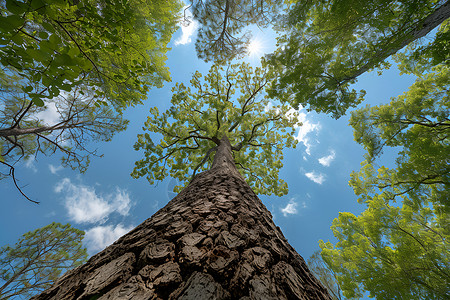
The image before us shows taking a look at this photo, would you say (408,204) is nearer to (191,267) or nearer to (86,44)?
(191,267)

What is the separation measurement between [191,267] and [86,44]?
3472 mm

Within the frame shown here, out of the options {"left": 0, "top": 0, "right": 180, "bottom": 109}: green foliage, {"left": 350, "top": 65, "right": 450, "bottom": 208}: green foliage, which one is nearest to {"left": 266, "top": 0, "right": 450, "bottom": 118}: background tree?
{"left": 350, "top": 65, "right": 450, "bottom": 208}: green foliage

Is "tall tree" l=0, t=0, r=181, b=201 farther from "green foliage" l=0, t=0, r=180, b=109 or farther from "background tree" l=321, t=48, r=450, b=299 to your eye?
"background tree" l=321, t=48, r=450, b=299

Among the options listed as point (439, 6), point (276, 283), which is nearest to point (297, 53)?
point (439, 6)

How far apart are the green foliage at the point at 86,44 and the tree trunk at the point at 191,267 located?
1227mm

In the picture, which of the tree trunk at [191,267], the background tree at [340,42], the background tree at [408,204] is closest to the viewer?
the tree trunk at [191,267]

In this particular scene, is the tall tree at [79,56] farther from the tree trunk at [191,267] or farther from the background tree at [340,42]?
the background tree at [340,42]

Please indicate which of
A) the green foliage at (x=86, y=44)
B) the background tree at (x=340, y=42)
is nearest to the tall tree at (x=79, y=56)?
the green foliage at (x=86, y=44)

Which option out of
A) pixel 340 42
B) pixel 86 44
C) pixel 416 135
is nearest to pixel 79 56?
pixel 86 44

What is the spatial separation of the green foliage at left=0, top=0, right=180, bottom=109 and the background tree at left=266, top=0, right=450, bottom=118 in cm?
342

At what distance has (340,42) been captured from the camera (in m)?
3.76

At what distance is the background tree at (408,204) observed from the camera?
16.5 feet

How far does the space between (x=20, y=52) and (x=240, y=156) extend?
7005mm

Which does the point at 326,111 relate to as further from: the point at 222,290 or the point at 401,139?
the point at 222,290
